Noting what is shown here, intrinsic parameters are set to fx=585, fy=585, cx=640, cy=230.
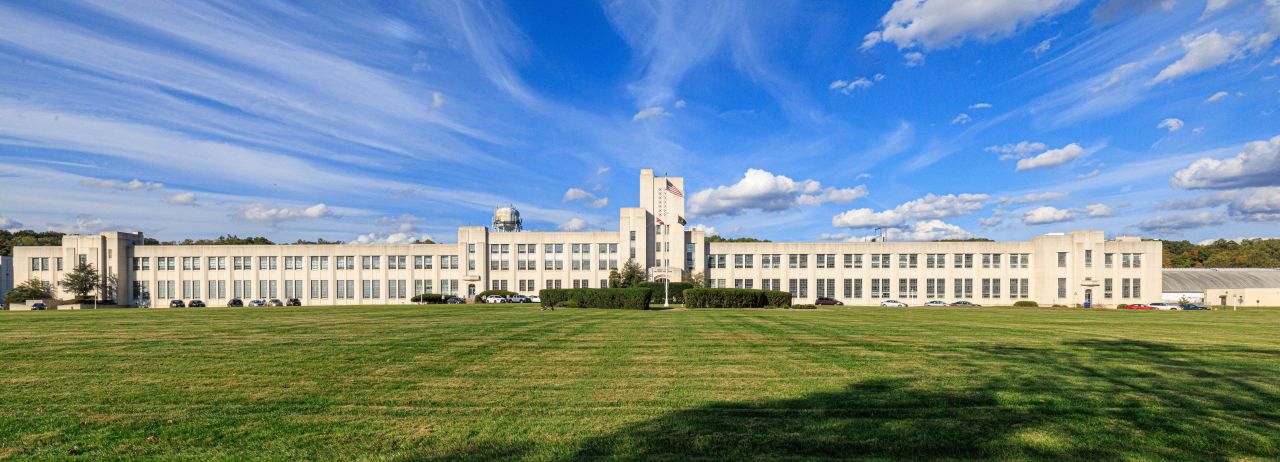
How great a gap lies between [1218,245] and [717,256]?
125 meters

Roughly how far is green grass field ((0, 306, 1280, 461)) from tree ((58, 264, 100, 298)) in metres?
75.3

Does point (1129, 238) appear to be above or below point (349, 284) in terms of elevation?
above

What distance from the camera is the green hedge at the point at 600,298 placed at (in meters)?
46.8

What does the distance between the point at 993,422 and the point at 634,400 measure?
5469mm

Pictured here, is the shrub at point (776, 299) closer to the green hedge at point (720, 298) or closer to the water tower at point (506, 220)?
the green hedge at point (720, 298)

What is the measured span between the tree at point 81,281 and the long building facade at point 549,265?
2705 mm

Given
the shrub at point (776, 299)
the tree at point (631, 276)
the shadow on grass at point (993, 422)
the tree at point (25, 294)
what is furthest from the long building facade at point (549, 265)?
the shadow on grass at point (993, 422)

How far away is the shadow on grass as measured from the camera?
723cm

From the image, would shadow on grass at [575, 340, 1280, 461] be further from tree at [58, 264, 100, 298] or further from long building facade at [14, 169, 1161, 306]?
tree at [58, 264, 100, 298]

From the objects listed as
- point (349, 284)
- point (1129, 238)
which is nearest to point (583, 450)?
point (349, 284)

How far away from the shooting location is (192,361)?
46.4 ft

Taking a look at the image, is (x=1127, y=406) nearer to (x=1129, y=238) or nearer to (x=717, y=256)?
(x=717, y=256)

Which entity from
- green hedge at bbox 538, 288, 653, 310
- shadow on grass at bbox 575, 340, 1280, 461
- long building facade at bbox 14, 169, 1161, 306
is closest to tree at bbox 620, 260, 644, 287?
long building facade at bbox 14, 169, 1161, 306

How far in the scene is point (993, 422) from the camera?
853 centimetres
